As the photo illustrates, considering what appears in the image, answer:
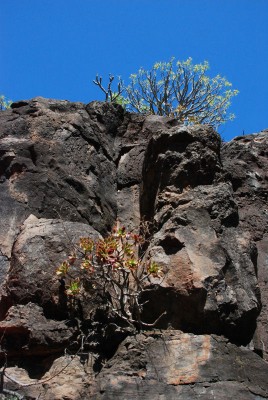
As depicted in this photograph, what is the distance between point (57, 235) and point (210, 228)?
1.34 meters

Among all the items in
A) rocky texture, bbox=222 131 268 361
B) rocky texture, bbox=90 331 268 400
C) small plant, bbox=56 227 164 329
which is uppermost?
rocky texture, bbox=222 131 268 361

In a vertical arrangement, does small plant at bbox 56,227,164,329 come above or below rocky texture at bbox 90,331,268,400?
above

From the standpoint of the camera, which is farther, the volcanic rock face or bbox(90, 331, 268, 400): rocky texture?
the volcanic rock face

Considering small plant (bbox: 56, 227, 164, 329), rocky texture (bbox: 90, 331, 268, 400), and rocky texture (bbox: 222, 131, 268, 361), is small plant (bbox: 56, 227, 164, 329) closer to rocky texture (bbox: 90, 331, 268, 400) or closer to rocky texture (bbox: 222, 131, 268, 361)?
rocky texture (bbox: 90, 331, 268, 400)

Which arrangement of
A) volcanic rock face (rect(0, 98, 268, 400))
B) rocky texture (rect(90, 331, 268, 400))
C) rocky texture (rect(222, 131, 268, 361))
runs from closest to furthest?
rocky texture (rect(90, 331, 268, 400))
volcanic rock face (rect(0, 98, 268, 400))
rocky texture (rect(222, 131, 268, 361))

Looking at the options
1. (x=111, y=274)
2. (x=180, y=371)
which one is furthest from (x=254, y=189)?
(x=180, y=371)

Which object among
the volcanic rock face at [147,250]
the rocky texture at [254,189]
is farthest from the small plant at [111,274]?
the rocky texture at [254,189]

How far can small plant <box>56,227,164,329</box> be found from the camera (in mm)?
5020

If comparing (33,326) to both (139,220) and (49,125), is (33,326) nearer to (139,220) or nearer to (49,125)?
(139,220)

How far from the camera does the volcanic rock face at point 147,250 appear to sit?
15.4 ft

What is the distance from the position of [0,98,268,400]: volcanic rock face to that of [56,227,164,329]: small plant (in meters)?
0.11

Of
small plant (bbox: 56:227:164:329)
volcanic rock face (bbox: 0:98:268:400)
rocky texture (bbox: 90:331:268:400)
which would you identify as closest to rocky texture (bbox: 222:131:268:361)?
volcanic rock face (bbox: 0:98:268:400)

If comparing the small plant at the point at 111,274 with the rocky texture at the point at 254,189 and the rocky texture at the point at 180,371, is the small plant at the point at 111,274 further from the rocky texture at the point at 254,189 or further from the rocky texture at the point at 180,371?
the rocky texture at the point at 254,189

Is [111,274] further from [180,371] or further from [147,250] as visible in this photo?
[180,371]
